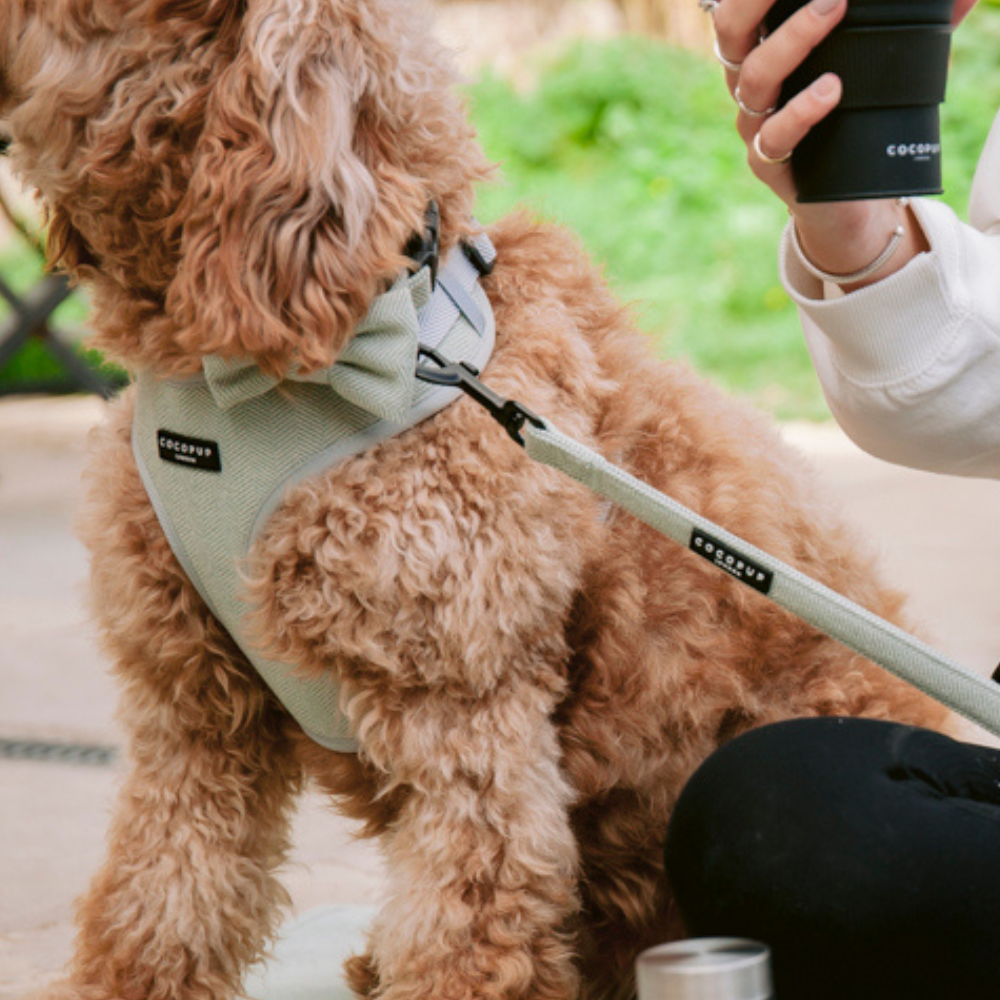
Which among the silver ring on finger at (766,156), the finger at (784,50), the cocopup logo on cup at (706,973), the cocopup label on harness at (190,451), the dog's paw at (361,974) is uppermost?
the finger at (784,50)

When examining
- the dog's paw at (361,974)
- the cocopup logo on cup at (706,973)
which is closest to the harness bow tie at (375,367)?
the cocopup logo on cup at (706,973)

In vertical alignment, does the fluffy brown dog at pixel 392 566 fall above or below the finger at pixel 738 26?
below

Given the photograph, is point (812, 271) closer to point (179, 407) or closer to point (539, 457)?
point (539, 457)

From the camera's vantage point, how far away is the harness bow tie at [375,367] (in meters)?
1.87

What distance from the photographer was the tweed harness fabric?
1883mm

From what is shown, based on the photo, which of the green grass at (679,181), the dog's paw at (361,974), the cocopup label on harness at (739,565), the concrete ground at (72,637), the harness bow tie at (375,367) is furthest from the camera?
the green grass at (679,181)

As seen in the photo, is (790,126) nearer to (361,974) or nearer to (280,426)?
(280,426)

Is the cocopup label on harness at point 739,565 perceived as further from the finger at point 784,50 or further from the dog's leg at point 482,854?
the finger at point 784,50

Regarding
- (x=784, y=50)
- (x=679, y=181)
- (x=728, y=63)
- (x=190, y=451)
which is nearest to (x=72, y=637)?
(x=190, y=451)

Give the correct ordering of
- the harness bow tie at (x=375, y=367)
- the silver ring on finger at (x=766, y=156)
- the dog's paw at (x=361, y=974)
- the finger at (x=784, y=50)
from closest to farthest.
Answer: the finger at (x=784, y=50), the silver ring on finger at (x=766, y=156), the harness bow tie at (x=375, y=367), the dog's paw at (x=361, y=974)

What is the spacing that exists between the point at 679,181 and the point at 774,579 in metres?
7.51

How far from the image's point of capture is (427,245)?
194 centimetres

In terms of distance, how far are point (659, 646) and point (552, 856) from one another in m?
0.31

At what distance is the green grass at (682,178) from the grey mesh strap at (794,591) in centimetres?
506
